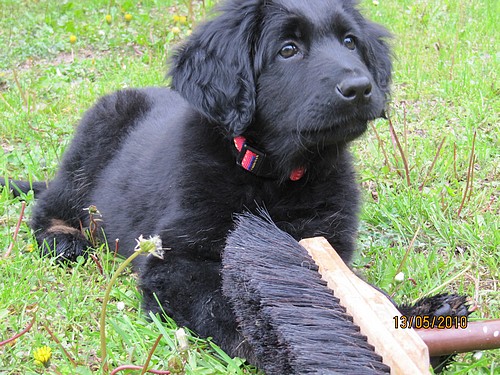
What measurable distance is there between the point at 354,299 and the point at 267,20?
1231 millimetres

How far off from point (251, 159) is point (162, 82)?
2290mm

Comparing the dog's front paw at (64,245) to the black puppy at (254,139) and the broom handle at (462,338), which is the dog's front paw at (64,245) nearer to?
the black puppy at (254,139)

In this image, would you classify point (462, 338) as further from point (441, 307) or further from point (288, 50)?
point (288, 50)

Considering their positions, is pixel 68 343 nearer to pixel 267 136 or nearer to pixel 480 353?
pixel 267 136

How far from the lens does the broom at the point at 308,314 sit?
1.60 meters

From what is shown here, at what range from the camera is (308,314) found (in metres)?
1.76

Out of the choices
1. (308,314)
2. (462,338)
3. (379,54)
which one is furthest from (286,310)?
(379,54)

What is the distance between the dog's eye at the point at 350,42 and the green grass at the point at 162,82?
0.37 metres

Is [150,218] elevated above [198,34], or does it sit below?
below

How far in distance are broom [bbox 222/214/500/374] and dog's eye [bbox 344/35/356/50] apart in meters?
0.93

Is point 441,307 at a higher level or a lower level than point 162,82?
higher

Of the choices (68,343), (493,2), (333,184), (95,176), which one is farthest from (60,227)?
(493,2)

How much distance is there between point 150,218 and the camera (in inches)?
111
